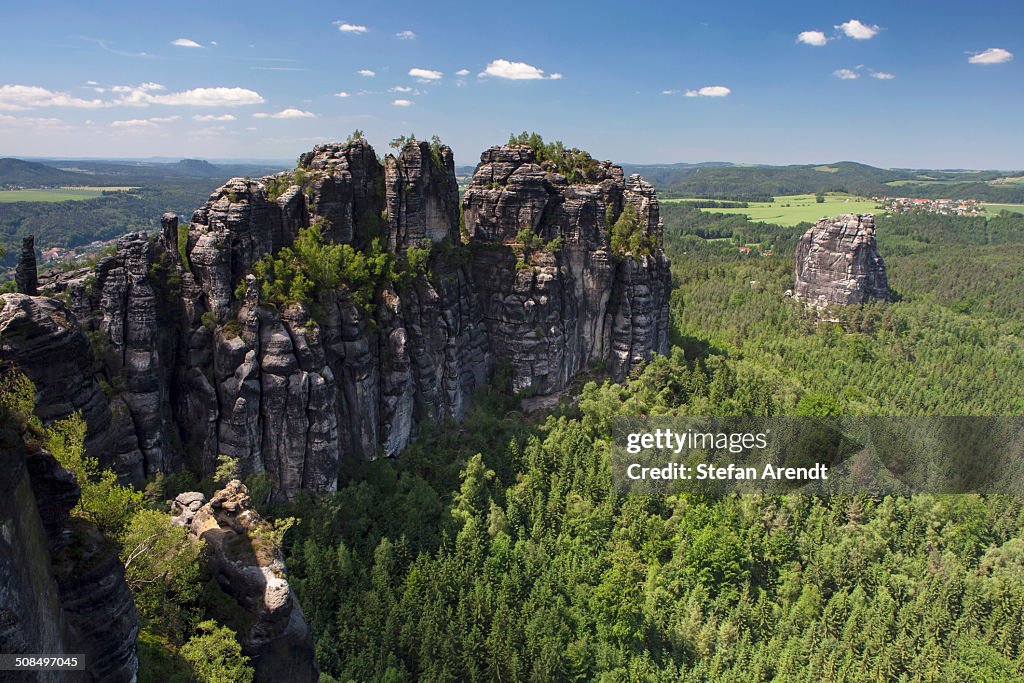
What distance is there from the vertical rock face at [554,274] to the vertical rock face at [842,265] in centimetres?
5258

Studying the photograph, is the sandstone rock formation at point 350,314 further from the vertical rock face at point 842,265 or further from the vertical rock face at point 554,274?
the vertical rock face at point 842,265

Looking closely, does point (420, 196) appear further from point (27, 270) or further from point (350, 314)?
point (27, 270)

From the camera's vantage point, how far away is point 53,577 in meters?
14.7

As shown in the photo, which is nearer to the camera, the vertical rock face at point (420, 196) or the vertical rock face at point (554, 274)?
the vertical rock face at point (420, 196)

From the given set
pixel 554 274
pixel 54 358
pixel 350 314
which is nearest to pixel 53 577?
pixel 54 358

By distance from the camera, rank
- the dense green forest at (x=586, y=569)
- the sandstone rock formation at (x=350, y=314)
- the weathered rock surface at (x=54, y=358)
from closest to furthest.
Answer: the weathered rock surface at (x=54, y=358) < the dense green forest at (x=586, y=569) < the sandstone rock formation at (x=350, y=314)

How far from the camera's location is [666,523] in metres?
44.1

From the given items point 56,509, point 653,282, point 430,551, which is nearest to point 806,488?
point 653,282

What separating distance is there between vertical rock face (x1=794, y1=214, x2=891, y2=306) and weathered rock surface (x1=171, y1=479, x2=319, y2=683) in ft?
327

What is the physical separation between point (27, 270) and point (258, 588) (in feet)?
70.1

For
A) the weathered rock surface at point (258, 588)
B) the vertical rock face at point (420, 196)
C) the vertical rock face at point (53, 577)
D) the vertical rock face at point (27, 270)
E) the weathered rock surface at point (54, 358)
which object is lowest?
the weathered rock surface at point (258, 588)

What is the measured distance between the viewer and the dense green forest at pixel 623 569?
33562mm

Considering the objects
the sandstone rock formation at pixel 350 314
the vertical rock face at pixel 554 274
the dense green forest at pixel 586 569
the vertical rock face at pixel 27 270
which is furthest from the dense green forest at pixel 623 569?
the vertical rock face at pixel 27 270

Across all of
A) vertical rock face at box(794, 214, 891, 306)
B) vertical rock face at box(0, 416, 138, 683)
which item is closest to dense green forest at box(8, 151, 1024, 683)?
vertical rock face at box(0, 416, 138, 683)
